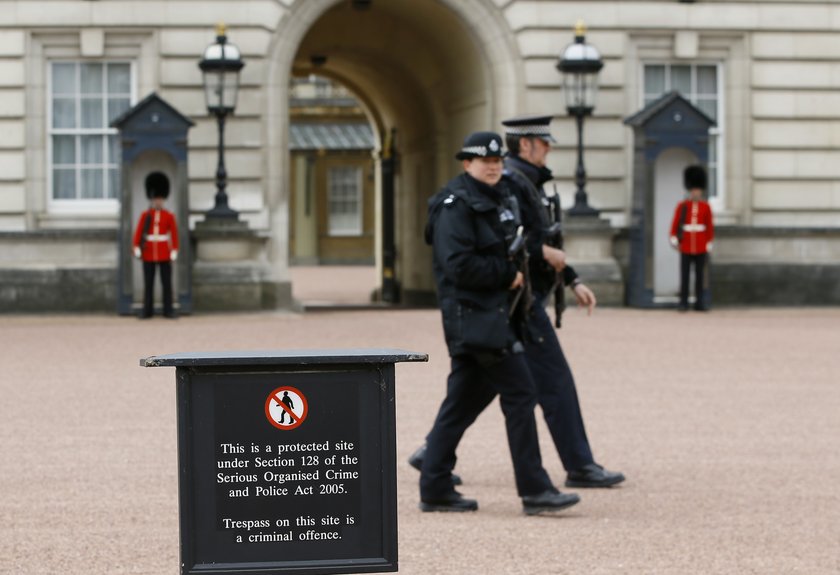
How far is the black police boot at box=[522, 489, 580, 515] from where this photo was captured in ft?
22.9

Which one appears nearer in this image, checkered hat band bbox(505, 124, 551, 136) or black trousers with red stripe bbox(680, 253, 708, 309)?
checkered hat band bbox(505, 124, 551, 136)

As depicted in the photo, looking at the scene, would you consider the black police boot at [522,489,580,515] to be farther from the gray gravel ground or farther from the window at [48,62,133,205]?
the window at [48,62,133,205]

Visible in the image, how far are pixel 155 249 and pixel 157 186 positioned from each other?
0.67 metres

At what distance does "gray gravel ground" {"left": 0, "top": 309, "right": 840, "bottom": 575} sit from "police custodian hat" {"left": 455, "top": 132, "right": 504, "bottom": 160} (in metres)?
1.38

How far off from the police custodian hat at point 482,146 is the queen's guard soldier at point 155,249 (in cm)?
1122

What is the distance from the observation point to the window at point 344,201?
46906 millimetres

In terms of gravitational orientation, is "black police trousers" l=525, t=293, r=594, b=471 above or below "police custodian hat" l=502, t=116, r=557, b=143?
below

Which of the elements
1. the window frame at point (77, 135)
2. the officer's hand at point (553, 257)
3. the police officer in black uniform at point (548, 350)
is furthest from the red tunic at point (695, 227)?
the officer's hand at point (553, 257)

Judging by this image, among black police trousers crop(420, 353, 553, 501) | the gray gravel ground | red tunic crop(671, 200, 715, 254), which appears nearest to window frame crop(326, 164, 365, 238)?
red tunic crop(671, 200, 715, 254)

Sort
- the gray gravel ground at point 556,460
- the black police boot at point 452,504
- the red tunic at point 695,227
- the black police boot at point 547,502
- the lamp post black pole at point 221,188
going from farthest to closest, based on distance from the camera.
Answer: the red tunic at point 695,227 → the lamp post black pole at point 221,188 → the black police boot at point 452,504 → the black police boot at point 547,502 → the gray gravel ground at point 556,460

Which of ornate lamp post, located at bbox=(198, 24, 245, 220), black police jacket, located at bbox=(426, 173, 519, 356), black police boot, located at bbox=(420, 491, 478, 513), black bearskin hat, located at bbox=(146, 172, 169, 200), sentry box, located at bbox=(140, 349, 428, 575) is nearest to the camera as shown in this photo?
sentry box, located at bbox=(140, 349, 428, 575)

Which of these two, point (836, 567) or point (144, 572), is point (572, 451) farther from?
point (144, 572)

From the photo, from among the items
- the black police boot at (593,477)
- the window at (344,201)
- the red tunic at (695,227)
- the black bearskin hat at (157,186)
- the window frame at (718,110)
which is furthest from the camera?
the window at (344,201)

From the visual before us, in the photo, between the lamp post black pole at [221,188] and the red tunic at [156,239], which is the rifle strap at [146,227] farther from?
the lamp post black pole at [221,188]
